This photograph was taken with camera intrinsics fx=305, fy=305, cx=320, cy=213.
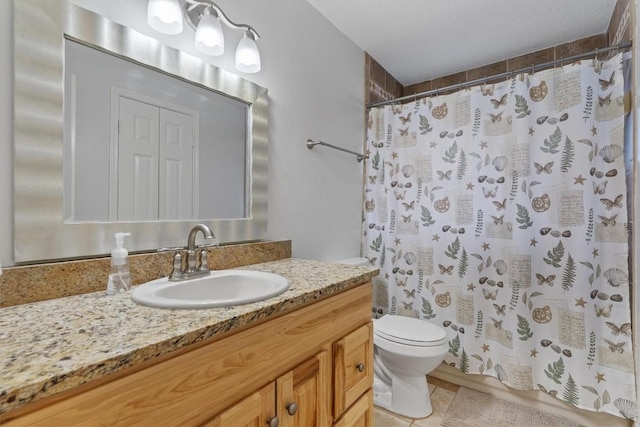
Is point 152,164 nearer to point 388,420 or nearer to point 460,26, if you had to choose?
point 388,420

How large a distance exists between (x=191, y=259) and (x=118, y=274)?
8.7 inches

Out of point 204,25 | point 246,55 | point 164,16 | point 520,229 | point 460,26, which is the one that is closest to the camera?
point 164,16

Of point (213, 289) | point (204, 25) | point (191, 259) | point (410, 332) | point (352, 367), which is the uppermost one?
point (204, 25)

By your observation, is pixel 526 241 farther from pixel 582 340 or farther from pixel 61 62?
pixel 61 62

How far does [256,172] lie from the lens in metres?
1.43

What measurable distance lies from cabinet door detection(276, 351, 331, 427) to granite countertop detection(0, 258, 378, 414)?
0.20 m

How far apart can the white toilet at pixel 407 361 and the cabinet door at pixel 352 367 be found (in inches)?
19.8

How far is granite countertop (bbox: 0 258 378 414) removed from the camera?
17.0 inches

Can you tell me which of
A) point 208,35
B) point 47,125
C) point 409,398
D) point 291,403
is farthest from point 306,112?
point 409,398

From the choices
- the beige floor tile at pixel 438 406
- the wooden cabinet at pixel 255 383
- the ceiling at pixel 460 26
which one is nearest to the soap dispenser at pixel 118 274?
the wooden cabinet at pixel 255 383

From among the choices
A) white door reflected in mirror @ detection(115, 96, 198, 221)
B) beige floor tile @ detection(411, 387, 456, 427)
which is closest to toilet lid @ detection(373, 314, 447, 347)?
beige floor tile @ detection(411, 387, 456, 427)

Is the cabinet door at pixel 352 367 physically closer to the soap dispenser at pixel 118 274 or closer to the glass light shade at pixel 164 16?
the soap dispenser at pixel 118 274

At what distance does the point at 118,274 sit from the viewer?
876 mm

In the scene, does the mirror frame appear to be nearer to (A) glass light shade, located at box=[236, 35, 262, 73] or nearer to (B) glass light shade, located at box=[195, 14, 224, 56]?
(B) glass light shade, located at box=[195, 14, 224, 56]
